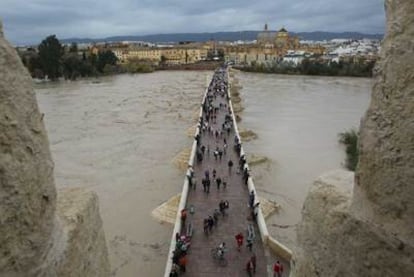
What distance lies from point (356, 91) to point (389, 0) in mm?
55428

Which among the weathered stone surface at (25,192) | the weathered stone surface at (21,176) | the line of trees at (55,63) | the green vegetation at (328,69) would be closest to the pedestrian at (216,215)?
the weathered stone surface at (25,192)

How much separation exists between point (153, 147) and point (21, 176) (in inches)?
946

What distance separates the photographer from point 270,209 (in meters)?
16.5

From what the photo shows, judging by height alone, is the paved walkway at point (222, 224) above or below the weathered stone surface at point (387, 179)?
below

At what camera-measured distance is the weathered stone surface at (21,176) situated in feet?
10.6

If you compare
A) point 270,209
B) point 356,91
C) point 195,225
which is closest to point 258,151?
point 270,209

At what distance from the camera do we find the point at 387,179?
336 centimetres

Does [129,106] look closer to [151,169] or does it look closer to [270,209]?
[151,169]

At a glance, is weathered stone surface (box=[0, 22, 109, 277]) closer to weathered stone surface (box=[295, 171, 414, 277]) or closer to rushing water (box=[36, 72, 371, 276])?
weathered stone surface (box=[295, 171, 414, 277])

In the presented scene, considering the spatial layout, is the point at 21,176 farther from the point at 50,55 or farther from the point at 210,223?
the point at 50,55

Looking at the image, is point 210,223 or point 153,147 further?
point 153,147

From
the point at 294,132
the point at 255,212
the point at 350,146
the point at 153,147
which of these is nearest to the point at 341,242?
the point at 255,212

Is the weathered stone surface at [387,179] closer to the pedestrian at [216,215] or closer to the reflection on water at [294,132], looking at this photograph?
the pedestrian at [216,215]

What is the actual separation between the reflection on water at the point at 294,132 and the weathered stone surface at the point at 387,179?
1043cm
